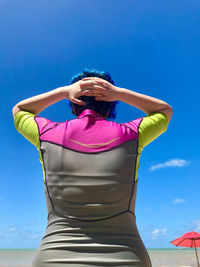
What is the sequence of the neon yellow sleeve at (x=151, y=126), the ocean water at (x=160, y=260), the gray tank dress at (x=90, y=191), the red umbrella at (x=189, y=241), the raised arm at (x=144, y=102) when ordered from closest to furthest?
the gray tank dress at (x=90, y=191), the neon yellow sleeve at (x=151, y=126), the raised arm at (x=144, y=102), the red umbrella at (x=189, y=241), the ocean water at (x=160, y=260)

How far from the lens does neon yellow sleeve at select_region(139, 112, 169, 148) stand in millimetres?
1305

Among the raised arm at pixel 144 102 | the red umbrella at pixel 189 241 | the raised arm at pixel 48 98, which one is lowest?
the red umbrella at pixel 189 241

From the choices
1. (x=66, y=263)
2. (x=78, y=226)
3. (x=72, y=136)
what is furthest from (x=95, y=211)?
(x=72, y=136)

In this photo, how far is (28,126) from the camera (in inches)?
53.5

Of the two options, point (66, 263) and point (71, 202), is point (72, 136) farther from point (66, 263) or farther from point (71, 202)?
point (66, 263)

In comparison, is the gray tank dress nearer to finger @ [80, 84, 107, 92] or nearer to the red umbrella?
finger @ [80, 84, 107, 92]

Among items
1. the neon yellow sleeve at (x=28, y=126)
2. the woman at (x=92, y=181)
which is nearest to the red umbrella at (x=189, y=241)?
the woman at (x=92, y=181)

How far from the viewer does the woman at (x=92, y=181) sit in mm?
1036

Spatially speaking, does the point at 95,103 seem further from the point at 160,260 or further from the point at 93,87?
the point at 160,260

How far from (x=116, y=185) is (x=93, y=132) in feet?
0.92

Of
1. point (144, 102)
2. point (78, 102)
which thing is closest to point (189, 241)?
point (144, 102)

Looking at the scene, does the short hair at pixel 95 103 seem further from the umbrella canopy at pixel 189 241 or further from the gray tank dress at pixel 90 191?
the umbrella canopy at pixel 189 241

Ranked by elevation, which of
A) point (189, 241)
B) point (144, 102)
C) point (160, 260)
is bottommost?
point (160, 260)

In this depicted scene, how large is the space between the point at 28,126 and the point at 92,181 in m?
0.49
